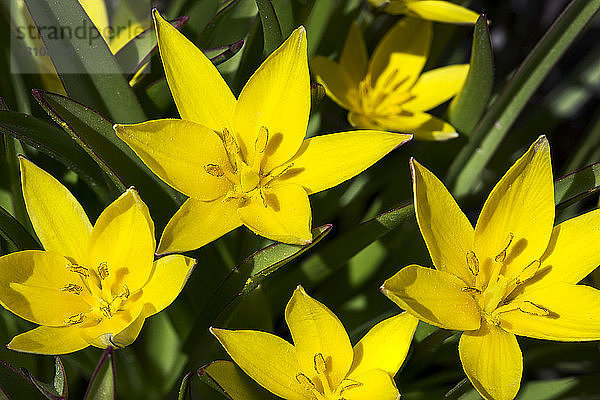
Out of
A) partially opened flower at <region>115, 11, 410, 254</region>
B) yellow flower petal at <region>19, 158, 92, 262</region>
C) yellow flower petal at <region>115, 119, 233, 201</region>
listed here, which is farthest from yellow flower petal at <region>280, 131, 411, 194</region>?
yellow flower petal at <region>19, 158, 92, 262</region>

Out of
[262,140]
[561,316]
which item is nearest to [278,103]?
[262,140]

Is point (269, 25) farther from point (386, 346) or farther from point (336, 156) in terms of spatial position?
point (386, 346)

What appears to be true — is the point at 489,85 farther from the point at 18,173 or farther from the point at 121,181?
the point at 18,173

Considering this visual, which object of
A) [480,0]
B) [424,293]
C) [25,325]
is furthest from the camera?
[480,0]

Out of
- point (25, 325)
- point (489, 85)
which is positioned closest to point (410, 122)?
point (489, 85)

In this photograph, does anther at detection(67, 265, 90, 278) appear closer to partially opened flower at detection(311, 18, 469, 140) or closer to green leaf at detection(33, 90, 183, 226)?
green leaf at detection(33, 90, 183, 226)

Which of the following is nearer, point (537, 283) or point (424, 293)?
point (424, 293)

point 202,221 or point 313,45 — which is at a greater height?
point 313,45
